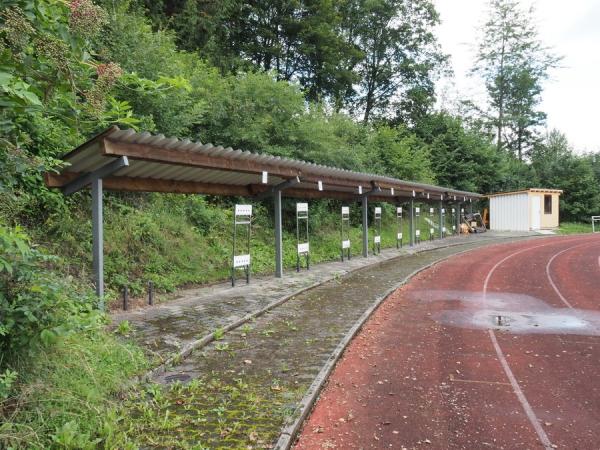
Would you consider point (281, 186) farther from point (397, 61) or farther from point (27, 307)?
point (397, 61)

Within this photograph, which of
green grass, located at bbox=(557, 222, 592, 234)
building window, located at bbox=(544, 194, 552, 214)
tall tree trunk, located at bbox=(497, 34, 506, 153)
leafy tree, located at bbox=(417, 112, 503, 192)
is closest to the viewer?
green grass, located at bbox=(557, 222, 592, 234)

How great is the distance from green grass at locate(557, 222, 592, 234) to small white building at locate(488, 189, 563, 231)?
35.6 inches

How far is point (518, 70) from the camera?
160 feet

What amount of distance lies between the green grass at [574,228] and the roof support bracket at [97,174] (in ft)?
117

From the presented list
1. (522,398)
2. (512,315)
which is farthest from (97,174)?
(512,315)

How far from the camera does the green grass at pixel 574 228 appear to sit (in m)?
35.8

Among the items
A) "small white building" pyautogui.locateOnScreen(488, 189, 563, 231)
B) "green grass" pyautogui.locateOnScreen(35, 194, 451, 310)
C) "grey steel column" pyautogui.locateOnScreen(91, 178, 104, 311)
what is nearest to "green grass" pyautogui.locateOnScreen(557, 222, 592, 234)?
"small white building" pyautogui.locateOnScreen(488, 189, 563, 231)

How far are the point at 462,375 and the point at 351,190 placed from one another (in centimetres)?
1190

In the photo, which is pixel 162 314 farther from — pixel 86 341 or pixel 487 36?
pixel 487 36

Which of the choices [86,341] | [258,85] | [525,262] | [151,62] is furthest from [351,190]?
[86,341]

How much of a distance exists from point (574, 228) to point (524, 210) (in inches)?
268

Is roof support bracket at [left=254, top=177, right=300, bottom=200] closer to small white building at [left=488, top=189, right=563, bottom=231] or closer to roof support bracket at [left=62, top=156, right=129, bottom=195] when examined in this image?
roof support bracket at [left=62, top=156, right=129, bottom=195]

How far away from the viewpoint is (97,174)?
275 inches

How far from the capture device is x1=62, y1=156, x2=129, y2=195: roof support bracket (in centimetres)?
658
